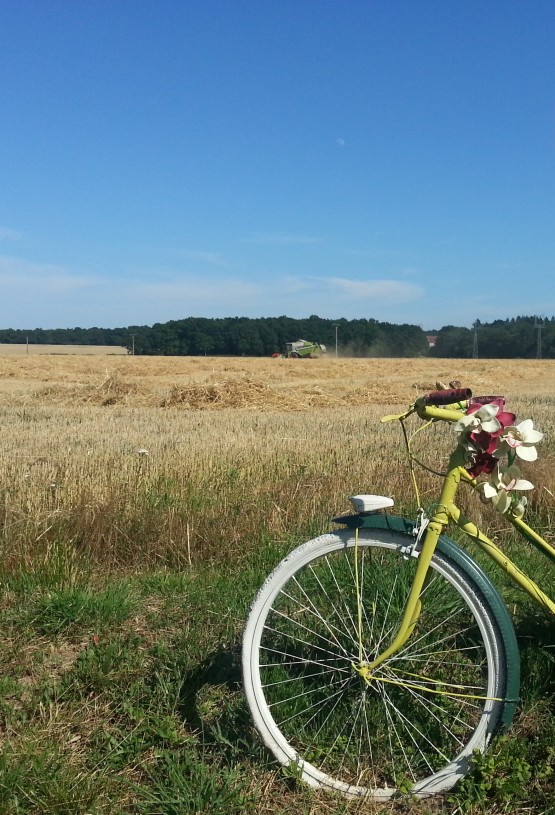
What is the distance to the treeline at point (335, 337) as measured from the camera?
3100 inches

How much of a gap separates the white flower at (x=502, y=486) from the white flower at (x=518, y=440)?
85 millimetres

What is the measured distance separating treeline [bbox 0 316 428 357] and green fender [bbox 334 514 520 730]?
77159mm

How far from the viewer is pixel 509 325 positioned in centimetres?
8181

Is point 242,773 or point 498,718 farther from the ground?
point 498,718

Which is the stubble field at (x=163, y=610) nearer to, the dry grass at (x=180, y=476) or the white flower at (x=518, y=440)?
the dry grass at (x=180, y=476)

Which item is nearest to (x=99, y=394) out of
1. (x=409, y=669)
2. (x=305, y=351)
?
(x=409, y=669)

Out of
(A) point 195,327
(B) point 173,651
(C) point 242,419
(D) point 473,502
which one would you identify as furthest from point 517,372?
(A) point 195,327

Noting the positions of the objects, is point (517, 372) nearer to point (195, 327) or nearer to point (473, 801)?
point (473, 801)

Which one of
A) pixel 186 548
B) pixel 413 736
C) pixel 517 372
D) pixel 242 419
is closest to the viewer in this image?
pixel 413 736

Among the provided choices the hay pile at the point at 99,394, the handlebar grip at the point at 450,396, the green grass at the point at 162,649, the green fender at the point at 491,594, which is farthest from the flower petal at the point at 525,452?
the hay pile at the point at 99,394

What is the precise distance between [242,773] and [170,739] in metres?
0.37

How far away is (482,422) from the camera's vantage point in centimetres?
271

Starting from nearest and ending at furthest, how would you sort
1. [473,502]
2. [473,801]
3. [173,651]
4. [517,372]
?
[473,801], [173,651], [473,502], [517,372]

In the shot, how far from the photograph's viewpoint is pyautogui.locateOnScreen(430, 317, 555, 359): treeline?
73688 mm
